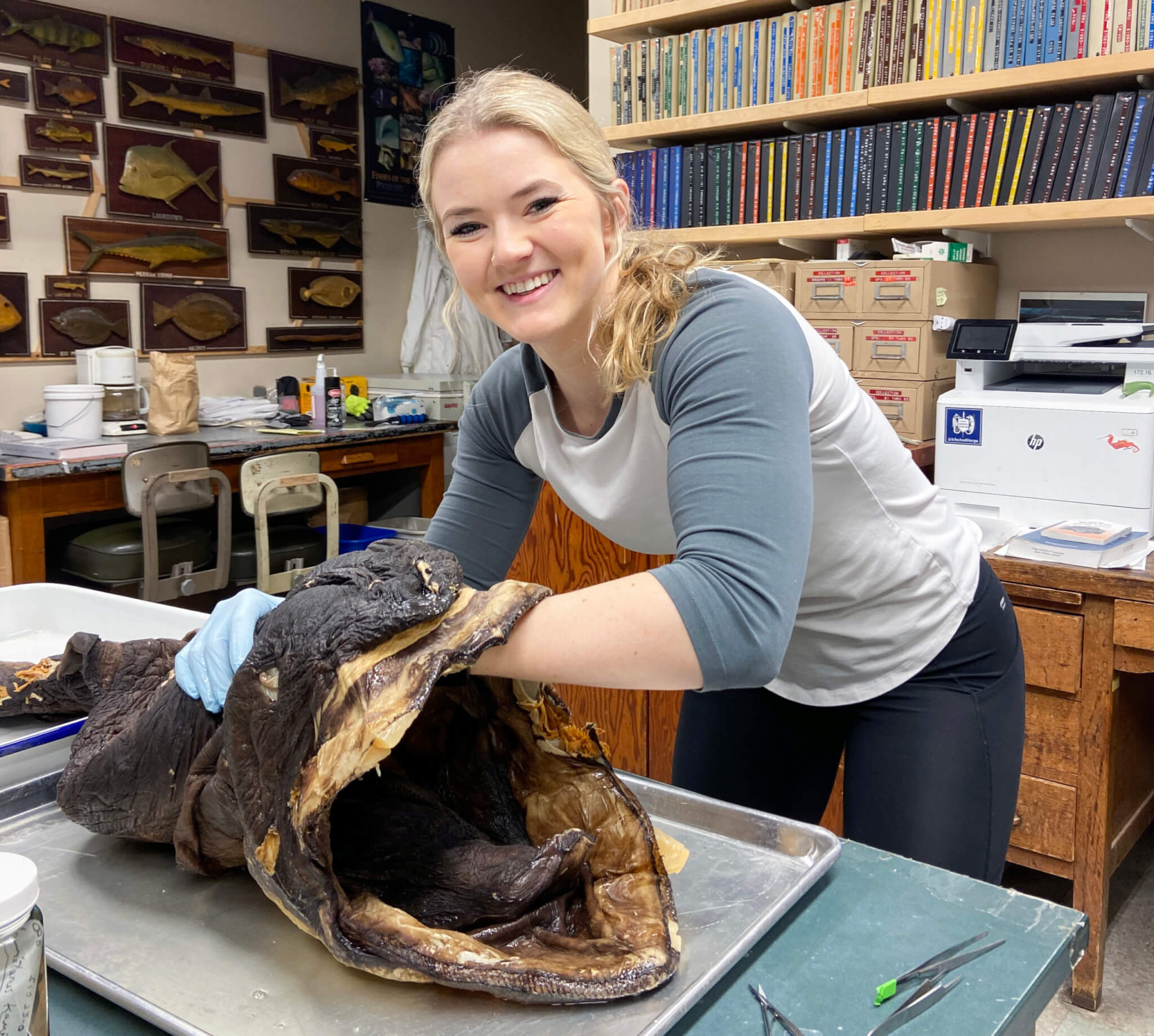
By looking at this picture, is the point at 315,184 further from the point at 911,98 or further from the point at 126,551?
the point at 911,98

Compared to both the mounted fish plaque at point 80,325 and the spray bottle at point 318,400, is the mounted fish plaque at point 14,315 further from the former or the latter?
the spray bottle at point 318,400

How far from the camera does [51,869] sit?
0.96m

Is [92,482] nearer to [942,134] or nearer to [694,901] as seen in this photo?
[942,134]

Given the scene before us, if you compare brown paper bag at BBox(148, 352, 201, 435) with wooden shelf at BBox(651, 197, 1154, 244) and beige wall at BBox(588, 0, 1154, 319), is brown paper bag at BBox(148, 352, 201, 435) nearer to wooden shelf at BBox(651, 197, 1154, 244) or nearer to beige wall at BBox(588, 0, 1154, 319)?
wooden shelf at BBox(651, 197, 1154, 244)

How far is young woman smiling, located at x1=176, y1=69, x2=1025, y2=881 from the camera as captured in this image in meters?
0.85

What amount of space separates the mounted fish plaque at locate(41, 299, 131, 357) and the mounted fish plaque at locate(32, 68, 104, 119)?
2.63ft

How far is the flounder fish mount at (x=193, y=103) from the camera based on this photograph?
183 inches

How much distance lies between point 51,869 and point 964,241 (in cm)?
286

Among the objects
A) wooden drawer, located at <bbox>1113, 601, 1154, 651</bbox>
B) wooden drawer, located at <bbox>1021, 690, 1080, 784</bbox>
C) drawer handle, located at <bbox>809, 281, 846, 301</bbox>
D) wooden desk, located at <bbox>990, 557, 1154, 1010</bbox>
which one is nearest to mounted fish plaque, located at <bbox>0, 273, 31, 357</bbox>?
drawer handle, located at <bbox>809, 281, 846, 301</bbox>

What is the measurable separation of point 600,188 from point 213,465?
321 cm

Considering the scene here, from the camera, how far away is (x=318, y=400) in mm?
4738

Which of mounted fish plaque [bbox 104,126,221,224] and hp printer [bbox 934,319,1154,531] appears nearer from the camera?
hp printer [bbox 934,319,1154,531]

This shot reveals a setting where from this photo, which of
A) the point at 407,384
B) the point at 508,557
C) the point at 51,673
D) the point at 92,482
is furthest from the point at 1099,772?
the point at 407,384

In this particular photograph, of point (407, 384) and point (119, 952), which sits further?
point (407, 384)
